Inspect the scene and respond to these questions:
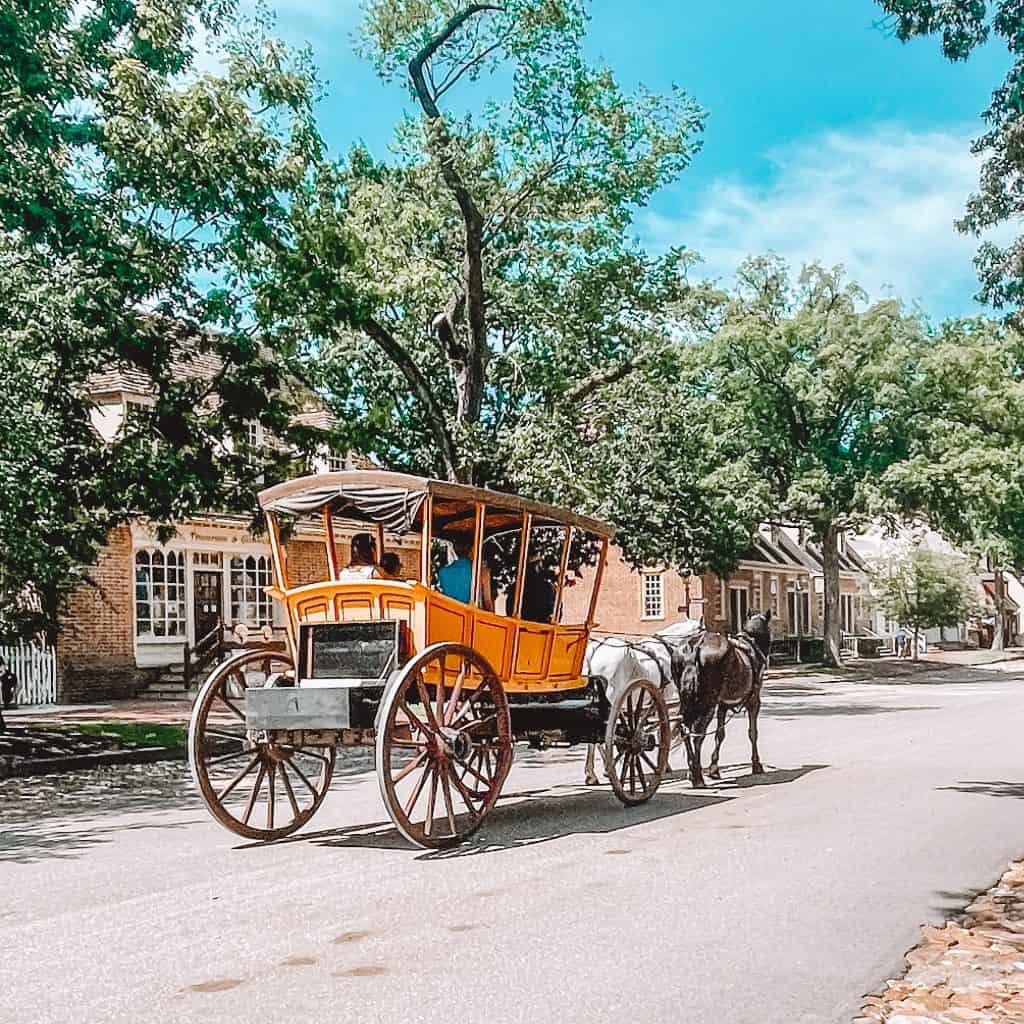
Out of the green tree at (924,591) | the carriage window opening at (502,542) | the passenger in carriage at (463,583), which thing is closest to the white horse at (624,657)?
the carriage window opening at (502,542)

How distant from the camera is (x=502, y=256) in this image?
26.2 m

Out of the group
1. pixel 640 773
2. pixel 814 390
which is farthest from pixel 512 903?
pixel 814 390

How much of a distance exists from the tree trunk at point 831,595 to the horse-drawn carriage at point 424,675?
3544 centimetres

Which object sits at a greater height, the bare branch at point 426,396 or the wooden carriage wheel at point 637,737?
the bare branch at point 426,396

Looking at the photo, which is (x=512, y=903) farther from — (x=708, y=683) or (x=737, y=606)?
(x=737, y=606)

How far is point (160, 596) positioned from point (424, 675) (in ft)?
72.1

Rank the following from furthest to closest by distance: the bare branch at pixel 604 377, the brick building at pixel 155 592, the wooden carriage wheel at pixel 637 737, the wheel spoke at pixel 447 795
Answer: the brick building at pixel 155 592
the bare branch at pixel 604 377
the wooden carriage wheel at pixel 637 737
the wheel spoke at pixel 447 795

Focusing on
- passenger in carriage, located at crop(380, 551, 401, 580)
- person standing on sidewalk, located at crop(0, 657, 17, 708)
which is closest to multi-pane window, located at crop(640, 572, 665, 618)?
person standing on sidewalk, located at crop(0, 657, 17, 708)

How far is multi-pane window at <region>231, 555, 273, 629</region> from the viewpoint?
33.0m

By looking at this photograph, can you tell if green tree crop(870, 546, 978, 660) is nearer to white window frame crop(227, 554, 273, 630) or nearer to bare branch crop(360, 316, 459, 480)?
white window frame crop(227, 554, 273, 630)

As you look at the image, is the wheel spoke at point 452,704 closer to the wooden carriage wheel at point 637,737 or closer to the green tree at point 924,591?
the wooden carriage wheel at point 637,737

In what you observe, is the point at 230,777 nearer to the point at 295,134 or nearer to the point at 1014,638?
the point at 295,134

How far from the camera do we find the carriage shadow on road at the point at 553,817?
995 centimetres

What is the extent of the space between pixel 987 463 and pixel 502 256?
21.8 m
